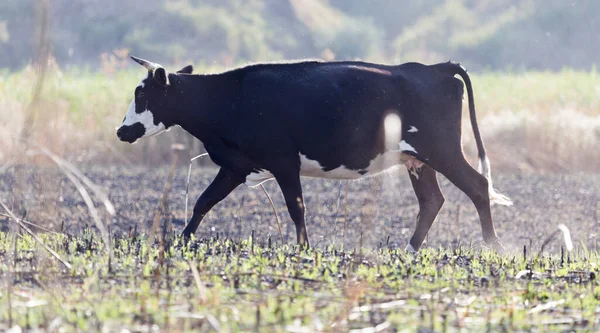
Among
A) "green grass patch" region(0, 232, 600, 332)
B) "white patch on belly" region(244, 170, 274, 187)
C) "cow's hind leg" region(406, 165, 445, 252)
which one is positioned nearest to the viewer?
"green grass patch" region(0, 232, 600, 332)

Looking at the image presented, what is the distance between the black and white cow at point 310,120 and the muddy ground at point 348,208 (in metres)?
0.79

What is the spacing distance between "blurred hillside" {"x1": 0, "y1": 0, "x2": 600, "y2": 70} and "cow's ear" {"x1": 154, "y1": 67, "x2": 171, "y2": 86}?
40579mm

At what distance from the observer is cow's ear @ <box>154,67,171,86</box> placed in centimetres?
1069

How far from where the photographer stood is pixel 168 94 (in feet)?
36.0

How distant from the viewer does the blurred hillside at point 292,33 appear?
5459 centimetres

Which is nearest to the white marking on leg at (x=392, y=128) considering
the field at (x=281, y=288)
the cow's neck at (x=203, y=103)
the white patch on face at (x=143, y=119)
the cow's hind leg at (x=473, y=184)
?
the cow's hind leg at (x=473, y=184)

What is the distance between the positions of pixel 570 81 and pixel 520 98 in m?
3.20

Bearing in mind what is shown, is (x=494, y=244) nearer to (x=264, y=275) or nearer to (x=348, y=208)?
(x=264, y=275)

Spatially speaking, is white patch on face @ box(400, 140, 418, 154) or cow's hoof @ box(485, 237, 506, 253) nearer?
white patch on face @ box(400, 140, 418, 154)

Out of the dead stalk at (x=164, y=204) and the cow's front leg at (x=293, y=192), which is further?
the cow's front leg at (x=293, y=192)

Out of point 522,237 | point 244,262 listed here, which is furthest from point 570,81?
point 244,262

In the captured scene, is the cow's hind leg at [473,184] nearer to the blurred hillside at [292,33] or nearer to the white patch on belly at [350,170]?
the white patch on belly at [350,170]

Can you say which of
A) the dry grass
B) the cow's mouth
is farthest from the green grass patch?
the dry grass

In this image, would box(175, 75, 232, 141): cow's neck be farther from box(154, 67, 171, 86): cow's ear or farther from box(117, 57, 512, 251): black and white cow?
box(154, 67, 171, 86): cow's ear
